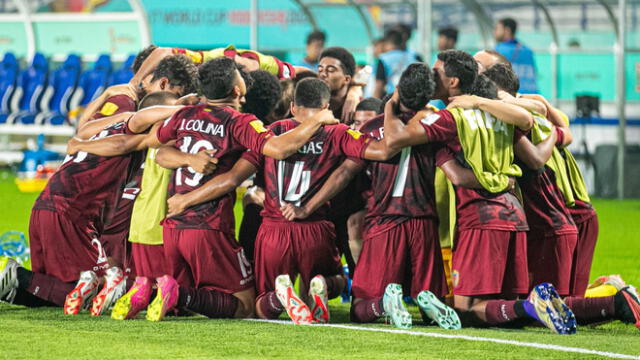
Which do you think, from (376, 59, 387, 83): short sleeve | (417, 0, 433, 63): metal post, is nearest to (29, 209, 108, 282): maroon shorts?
(376, 59, 387, 83): short sleeve

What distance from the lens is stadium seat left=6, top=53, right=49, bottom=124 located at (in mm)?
20266

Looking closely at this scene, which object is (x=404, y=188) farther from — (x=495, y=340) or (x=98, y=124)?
(x=98, y=124)

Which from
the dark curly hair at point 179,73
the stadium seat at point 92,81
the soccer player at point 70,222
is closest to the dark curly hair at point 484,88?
the dark curly hair at point 179,73

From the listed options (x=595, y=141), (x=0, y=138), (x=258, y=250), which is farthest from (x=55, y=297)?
(x=0, y=138)

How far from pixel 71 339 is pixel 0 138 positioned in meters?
15.9

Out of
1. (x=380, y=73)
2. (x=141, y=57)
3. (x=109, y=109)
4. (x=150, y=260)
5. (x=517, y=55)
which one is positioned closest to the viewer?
(x=150, y=260)

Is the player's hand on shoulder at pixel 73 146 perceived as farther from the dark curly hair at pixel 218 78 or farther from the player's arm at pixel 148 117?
the dark curly hair at pixel 218 78

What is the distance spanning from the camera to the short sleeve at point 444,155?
7102 millimetres

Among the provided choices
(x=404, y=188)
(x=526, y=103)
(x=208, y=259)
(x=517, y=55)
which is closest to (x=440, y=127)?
(x=404, y=188)

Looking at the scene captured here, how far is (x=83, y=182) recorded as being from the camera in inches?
308

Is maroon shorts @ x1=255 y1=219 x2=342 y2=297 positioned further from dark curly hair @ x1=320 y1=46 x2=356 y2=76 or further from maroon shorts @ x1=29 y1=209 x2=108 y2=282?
dark curly hair @ x1=320 y1=46 x2=356 y2=76

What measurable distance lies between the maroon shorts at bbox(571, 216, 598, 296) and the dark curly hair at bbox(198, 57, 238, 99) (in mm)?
2336

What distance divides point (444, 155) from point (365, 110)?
170 centimetres

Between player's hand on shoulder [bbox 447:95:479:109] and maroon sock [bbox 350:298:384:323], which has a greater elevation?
player's hand on shoulder [bbox 447:95:479:109]
